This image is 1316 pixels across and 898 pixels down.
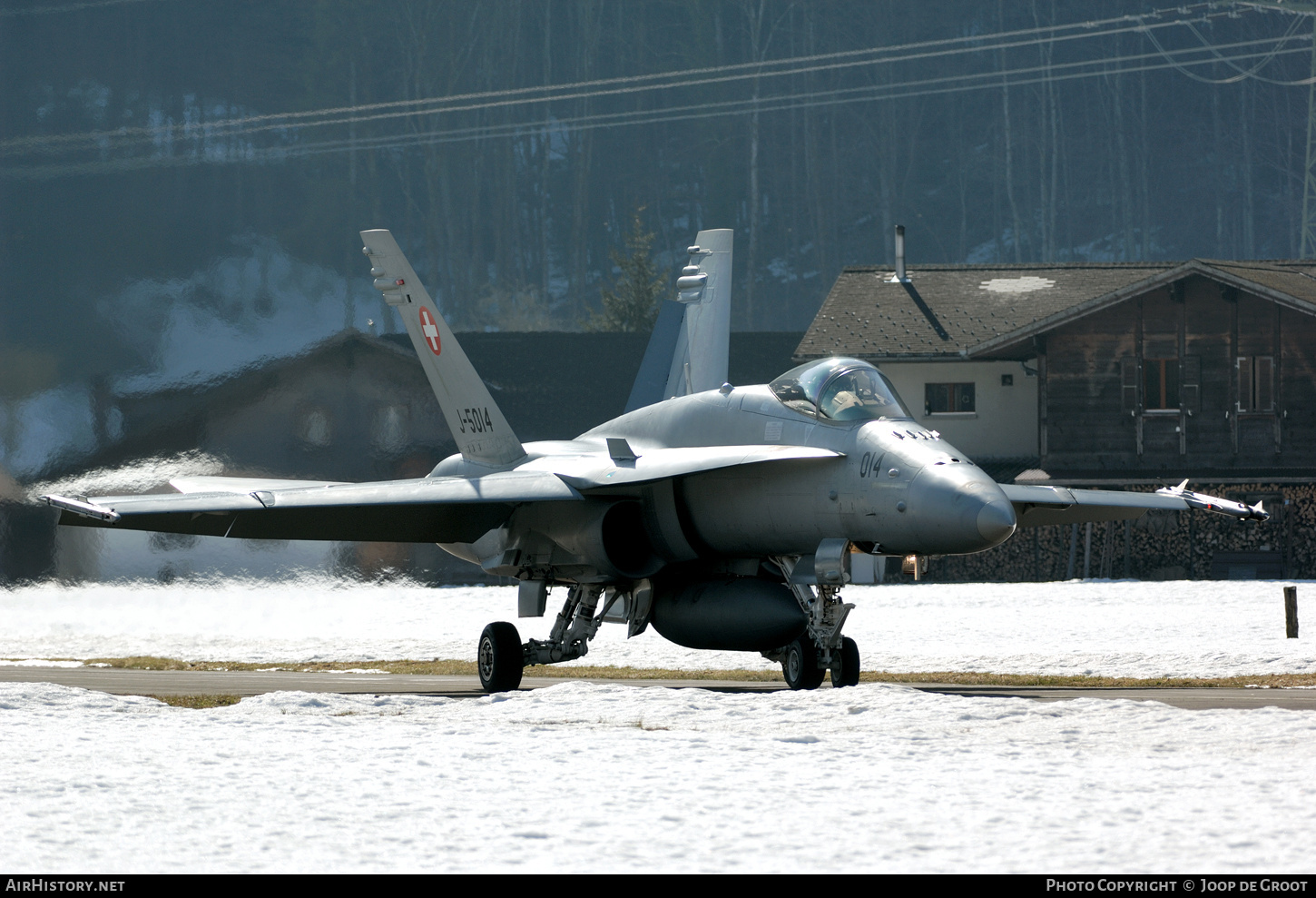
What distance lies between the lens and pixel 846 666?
576 inches

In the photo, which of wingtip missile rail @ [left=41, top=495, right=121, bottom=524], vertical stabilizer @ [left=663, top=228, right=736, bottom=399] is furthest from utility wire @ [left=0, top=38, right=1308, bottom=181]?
wingtip missile rail @ [left=41, top=495, right=121, bottom=524]

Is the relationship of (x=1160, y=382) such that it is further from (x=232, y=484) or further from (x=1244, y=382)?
(x=232, y=484)

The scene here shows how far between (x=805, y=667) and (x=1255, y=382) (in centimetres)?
2786

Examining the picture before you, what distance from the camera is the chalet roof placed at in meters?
38.5

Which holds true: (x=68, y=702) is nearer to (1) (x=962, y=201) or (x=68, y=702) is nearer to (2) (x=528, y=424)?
(2) (x=528, y=424)

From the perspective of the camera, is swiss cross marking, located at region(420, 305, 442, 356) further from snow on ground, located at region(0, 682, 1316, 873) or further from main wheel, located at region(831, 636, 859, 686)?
main wheel, located at region(831, 636, 859, 686)

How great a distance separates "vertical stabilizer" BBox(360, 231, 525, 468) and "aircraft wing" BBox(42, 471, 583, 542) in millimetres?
886

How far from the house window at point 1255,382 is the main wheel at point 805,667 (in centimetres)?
2721

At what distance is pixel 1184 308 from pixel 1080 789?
108 ft

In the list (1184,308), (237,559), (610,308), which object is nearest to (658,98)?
(610,308)

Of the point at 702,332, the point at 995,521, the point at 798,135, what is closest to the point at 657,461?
the point at 995,521

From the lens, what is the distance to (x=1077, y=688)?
1547 cm

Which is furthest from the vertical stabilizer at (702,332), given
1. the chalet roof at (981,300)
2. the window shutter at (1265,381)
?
the window shutter at (1265,381)

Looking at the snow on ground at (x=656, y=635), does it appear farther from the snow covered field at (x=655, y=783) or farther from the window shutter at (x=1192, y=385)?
the window shutter at (x=1192, y=385)
